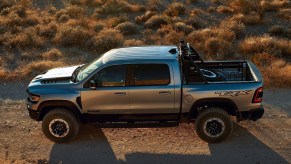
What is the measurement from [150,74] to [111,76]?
789 millimetres

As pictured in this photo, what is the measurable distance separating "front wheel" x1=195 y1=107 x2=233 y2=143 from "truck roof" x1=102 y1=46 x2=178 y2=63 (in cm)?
135

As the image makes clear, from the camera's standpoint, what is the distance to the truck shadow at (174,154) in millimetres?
7703

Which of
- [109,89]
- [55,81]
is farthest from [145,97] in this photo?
[55,81]

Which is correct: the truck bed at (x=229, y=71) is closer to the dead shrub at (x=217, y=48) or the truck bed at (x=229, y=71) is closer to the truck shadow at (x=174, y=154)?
the truck shadow at (x=174, y=154)

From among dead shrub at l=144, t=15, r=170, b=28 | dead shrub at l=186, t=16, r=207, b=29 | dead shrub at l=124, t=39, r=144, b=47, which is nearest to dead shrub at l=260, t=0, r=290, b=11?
dead shrub at l=186, t=16, r=207, b=29

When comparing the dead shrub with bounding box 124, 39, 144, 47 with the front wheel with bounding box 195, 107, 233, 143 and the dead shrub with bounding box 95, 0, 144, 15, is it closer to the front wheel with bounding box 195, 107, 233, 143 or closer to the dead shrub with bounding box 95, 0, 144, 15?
the dead shrub with bounding box 95, 0, 144, 15

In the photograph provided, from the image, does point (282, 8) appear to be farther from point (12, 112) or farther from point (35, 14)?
point (12, 112)

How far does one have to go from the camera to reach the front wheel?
8.07 m

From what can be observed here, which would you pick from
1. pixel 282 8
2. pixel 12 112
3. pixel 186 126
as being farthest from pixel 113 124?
pixel 282 8

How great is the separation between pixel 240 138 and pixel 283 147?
893 mm

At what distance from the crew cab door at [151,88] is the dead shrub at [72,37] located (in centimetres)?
960

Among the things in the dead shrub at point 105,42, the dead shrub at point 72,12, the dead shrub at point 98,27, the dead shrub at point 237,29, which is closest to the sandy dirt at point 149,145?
the dead shrub at point 105,42

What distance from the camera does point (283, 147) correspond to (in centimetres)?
812

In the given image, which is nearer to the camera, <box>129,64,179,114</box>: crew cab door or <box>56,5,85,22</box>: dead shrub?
<box>129,64,179,114</box>: crew cab door
